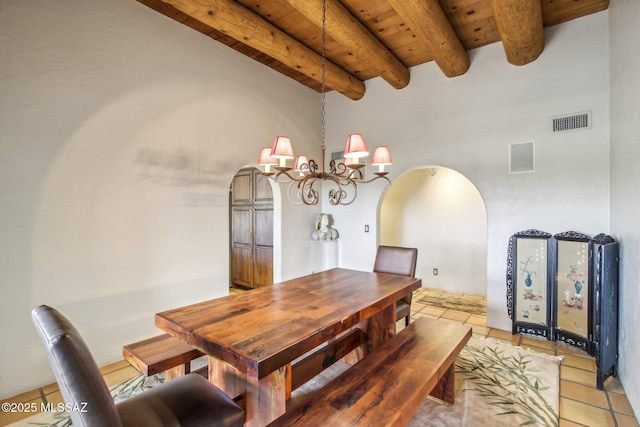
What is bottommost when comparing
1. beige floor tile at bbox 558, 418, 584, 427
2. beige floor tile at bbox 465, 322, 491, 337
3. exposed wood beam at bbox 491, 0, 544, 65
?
beige floor tile at bbox 558, 418, 584, 427

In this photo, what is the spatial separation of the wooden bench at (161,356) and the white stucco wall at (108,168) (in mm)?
949

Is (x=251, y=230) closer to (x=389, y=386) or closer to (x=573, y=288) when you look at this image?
(x=389, y=386)

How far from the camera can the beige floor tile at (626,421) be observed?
1923 millimetres

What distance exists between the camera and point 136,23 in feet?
9.29

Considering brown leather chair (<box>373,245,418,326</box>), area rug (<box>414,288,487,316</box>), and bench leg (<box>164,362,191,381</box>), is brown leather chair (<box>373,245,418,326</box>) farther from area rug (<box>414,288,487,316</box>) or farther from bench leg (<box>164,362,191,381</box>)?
bench leg (<box>164,362,191,381</box>)

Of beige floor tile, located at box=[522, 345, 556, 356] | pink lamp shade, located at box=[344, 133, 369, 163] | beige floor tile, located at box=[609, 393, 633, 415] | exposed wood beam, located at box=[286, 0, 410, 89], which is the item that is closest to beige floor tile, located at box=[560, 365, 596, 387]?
beige floor tile, located at box=[609, 393, 633, 415]

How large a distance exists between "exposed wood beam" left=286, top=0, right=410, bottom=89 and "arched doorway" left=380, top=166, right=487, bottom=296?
1.65 metres

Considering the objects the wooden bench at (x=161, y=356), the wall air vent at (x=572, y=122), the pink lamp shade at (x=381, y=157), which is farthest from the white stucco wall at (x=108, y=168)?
the wall air vent at (x=572, y=122)

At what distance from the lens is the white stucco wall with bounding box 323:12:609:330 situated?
3004 mm

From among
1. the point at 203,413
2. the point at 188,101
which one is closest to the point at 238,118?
the point at 188,101

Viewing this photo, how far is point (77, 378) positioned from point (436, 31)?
11.7 feet

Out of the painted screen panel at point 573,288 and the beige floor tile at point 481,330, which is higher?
the painted screen panel at point 573,288

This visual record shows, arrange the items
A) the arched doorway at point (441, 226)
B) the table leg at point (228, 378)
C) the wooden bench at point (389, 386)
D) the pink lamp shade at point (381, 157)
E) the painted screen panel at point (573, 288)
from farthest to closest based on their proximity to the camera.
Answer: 1. the arched doorway at point (441, 226)
2. the painted screen panel at point (573, 288)
3. the pink lamp shade at point (381, 157)
4. the table leg at point (228, 378)
5. the wooden bench at point (389, 386)

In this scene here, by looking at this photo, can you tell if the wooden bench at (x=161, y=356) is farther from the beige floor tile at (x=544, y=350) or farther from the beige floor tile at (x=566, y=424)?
the beige floor tile at (x=544, y=350)
